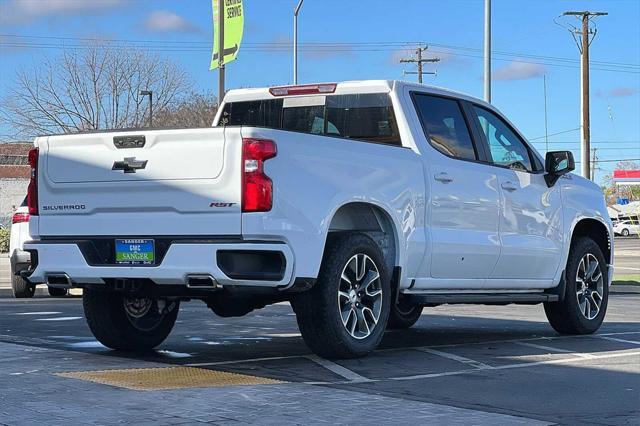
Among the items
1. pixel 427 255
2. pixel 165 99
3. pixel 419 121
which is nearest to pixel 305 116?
pixel 419 121

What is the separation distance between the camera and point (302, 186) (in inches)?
301

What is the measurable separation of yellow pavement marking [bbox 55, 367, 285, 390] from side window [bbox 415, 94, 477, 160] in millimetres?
2920

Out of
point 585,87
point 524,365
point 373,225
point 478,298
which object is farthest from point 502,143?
point 585,87

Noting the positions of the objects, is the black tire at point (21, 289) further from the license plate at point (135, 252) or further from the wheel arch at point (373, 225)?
the wheel arch at point (373, 225)

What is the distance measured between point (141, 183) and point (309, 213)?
4.01ft

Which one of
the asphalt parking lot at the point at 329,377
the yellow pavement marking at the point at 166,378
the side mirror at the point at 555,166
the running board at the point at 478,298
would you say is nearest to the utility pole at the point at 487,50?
the asphalt parking lot at the point at 329,377

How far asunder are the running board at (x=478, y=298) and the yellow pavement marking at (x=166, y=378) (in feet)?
6.93

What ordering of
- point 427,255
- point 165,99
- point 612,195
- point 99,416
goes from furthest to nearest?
point 612,195, point 165,99, point 427,255, point 99,416

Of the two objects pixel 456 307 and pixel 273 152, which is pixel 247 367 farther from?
pixel 456 307

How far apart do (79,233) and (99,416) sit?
8.17 feet

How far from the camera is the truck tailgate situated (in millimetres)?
7484

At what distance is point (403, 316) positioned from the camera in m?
11.3

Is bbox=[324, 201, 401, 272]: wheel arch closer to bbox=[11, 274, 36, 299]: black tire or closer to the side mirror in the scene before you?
the side mirror

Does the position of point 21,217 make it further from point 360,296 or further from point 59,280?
point 360,296
